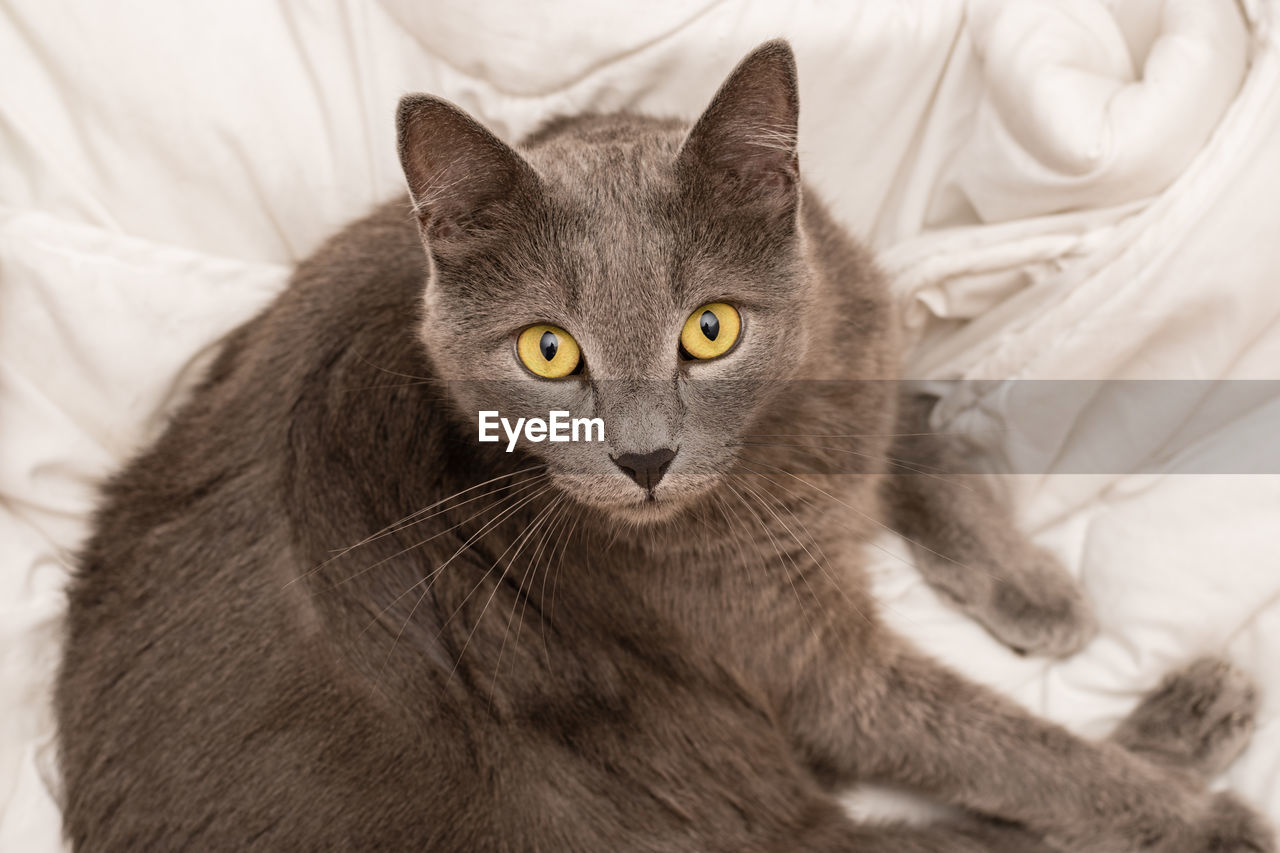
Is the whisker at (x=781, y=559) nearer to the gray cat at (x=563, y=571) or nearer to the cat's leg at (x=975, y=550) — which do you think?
the gray cat at (x=563, y=571)

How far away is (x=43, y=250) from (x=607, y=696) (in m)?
1.25

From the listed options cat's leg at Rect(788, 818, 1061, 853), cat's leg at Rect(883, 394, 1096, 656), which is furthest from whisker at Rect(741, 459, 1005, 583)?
cat's leg at Rect(788, 818, 1061, 853)

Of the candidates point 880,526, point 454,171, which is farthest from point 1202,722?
point 454,171

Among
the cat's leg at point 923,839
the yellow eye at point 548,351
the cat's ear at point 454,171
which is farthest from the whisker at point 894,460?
the cat's leg at point 923,839

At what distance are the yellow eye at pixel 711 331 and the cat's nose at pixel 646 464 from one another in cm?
16

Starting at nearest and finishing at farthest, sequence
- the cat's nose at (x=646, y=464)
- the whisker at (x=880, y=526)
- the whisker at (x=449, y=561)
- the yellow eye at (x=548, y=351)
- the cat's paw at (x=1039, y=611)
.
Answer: the cat's nose at (x=646, y=464) → the yellow eye at (x=548, y=351) → the whisker at (x=449, y=561) → the whisker at (x=880, y=526) → the cat's paw at (x=1039, y=611)

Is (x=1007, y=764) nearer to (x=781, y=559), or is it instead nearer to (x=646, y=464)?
(x=781, y=559)

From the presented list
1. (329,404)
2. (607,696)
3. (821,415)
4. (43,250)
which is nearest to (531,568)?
(607,696)

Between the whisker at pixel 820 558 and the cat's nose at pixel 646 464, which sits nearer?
the cat's nose at pixel 646 464

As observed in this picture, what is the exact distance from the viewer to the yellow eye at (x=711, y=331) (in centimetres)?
130

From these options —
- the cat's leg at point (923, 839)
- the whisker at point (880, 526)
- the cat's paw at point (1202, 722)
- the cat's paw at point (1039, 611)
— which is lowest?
the cat's leg at point (923, 839)

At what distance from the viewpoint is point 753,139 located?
1.29 meters

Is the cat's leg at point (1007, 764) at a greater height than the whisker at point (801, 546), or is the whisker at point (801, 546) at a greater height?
the whisker at point (801, 546)

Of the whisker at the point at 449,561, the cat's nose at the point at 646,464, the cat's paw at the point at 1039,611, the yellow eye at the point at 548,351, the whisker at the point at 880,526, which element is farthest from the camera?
the cat's paw at the point at 1039,611
